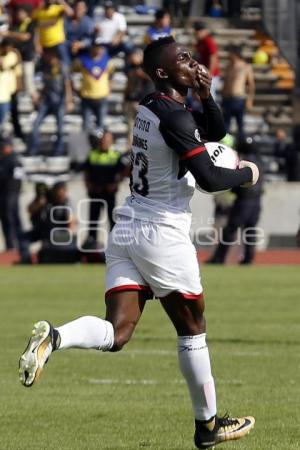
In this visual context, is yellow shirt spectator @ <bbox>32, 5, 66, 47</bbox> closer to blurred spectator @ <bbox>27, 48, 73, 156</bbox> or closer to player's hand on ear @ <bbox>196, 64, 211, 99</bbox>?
blurred spectator @ <bbox>27, 48, 73, 156</bbox>

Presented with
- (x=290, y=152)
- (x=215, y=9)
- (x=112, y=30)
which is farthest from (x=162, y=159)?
(x=215, y=9)

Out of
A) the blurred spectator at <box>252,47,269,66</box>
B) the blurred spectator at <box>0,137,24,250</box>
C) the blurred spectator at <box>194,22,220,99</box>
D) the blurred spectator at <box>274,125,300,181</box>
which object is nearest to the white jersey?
the blurred spectator at <box>0,137,24,250</box>

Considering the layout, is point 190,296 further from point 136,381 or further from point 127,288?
point 136,381

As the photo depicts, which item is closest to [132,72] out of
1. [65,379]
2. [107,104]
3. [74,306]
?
[107,104]

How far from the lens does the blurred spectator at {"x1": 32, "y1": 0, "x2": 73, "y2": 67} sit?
25.7 meters

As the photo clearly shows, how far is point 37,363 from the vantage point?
6469mm

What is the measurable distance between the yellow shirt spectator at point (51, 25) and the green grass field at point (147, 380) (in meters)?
9.94

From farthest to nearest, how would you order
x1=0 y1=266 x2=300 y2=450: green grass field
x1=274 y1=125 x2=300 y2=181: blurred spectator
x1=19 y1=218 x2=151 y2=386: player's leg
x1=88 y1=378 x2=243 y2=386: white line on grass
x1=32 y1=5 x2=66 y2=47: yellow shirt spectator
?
x1=32 y1=5 x2=66 y2=47: yellow shirt spectator → x1=274 y1=125 x2=300 y2=181: blurred spectator → x1=88 y1=378 x2=243 y2=386: white line on grass → x1=0 y1=266 x2=300 y2=450: green grass field → x1=19 y1=218 x2=151 y2=386: player's leg

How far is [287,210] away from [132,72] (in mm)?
3768

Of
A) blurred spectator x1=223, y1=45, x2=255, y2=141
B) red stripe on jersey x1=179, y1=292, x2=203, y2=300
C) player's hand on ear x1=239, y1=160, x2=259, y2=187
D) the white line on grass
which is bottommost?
blurred spectator x1=223, y1=45, x2=255, y2=141

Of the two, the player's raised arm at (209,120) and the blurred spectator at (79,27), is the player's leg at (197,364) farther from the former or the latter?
the blurred spectator at (79,27)

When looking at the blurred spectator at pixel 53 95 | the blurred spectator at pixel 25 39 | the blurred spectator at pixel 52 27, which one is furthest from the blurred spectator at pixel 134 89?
the blurred spectator at pixel 25 39

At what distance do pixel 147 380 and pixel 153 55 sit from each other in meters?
3.44

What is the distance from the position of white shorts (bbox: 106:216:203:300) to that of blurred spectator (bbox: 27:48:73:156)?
18074 mm
